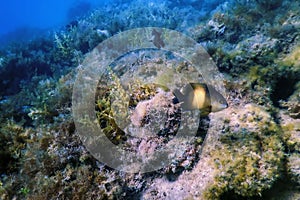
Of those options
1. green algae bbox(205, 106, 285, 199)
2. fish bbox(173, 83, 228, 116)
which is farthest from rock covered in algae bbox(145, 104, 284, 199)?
fish bbox(173, 83, 228, 116)

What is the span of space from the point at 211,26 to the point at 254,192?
4.77 meters

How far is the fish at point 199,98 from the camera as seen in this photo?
2555mm

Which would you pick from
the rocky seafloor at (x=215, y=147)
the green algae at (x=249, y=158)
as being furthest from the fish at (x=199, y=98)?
the green algae at (x=249, y=158)

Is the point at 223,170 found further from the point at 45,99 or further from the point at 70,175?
the point at 45,99

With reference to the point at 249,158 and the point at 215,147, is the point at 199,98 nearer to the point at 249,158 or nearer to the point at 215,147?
the point at 215,147

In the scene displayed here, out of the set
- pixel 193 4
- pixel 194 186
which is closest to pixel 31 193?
→ pixel 194 186

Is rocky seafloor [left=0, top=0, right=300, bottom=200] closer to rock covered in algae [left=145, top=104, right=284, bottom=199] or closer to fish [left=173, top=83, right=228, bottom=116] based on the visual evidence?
rock covered in algae [left=145, top=104, right=284, bottom=199]

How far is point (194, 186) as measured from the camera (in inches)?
91.7

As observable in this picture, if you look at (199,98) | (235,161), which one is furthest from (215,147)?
(199,98)

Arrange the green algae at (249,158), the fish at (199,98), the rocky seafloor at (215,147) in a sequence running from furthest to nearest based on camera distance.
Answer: the fish at (199,98) < the rocky seafloor at (215,147) < the green algae at (249,158)

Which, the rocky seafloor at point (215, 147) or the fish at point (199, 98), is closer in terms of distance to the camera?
the rocky seafloor at point (215, 147)

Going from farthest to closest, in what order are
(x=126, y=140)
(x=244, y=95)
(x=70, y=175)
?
(x=244, y=95), (x=126, y=140), (x=70, y=175)

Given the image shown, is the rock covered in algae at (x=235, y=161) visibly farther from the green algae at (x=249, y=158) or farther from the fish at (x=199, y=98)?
the fish at (x=199, y=98)

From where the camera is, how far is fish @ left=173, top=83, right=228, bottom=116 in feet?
8.38
